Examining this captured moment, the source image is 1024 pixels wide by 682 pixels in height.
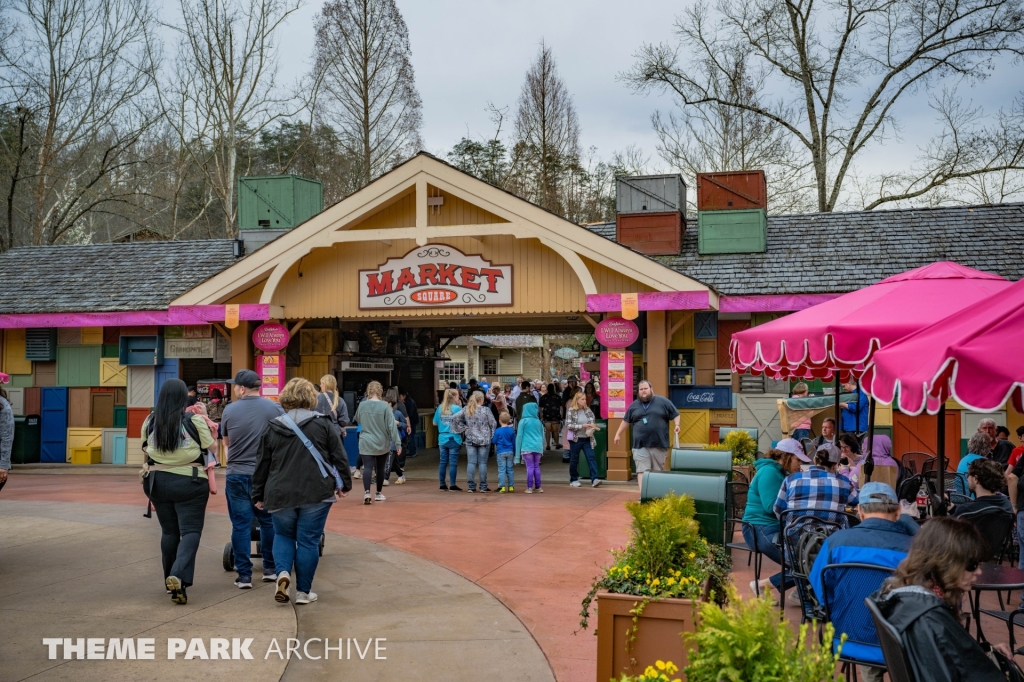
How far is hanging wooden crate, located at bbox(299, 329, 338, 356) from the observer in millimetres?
17109

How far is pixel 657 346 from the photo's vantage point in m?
14.8

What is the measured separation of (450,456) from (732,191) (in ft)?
25.8

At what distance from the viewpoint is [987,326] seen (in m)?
4.30

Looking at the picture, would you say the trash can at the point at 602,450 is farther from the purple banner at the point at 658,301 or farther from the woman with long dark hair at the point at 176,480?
the woman with long dark hair at the point at 176,480

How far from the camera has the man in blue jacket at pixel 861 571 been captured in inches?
168

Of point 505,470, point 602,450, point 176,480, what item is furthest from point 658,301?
point 176,480

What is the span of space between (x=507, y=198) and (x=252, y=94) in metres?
16.7

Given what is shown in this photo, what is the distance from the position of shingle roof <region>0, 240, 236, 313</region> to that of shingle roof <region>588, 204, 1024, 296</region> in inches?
389

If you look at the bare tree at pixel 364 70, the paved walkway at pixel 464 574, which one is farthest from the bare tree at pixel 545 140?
the paved walkway at pixel 464 574

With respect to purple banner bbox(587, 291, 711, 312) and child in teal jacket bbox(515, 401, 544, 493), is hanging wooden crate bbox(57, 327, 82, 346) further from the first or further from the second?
purple banner bbox(587, 291, 711, 312)

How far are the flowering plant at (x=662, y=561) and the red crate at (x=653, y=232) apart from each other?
1274 centimetres

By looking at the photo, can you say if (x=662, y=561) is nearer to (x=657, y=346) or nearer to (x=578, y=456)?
(x=578, y=456)

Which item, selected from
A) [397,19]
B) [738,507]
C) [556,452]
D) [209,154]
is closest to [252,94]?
[209,154]

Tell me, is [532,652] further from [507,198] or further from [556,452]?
[556,452]
